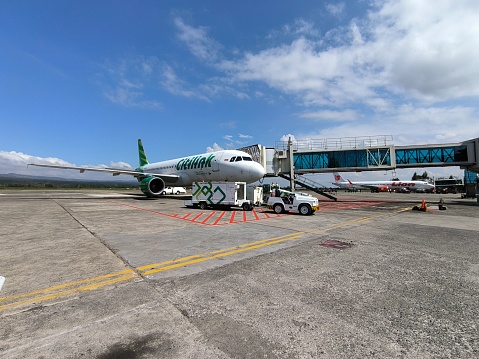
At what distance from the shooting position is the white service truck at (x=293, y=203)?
17.2 m

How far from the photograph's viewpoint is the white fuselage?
23516 mm

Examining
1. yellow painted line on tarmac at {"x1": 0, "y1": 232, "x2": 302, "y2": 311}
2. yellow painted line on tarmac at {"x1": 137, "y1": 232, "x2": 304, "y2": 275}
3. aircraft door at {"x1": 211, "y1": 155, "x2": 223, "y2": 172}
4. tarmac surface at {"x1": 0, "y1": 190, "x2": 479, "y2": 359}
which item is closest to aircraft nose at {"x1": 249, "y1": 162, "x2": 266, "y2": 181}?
aircraft door at {"x1": 211, "y1": 155, "x2": 223, "y2": 172}

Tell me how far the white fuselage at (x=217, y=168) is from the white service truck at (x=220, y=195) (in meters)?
2.61

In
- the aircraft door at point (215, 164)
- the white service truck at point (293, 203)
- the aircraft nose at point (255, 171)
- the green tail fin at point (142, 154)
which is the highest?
the green tail fin at point (142, 154)

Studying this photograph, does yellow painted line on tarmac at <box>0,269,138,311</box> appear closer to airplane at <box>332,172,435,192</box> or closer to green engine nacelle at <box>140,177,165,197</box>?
green engine nacelle at <box>140,177,165,197</box>

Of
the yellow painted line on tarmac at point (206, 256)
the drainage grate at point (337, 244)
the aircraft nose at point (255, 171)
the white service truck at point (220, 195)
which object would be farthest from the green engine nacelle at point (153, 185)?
the drainage grate at point (337, 244)

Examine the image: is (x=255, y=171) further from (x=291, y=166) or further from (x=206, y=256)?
(x=206, y=256)

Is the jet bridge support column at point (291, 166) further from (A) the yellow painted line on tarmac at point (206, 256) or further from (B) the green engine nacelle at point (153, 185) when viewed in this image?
(A) the yellow painted line on tarmac at point (206, 256)

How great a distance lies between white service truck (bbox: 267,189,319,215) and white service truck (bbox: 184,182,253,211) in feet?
8.95

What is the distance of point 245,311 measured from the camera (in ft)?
13.1

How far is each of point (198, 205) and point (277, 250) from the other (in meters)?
15.2

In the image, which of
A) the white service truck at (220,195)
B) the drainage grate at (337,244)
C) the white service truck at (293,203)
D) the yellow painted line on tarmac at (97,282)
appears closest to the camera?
the yellow painted line on tarmac at (97,282)

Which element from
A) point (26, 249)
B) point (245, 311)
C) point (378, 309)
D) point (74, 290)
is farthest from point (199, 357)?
point (26, 249)

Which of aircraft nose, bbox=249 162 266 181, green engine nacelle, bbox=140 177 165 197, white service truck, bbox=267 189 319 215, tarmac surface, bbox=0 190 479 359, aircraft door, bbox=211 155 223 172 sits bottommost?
tarmac surface, bbox=0 190 479 359
